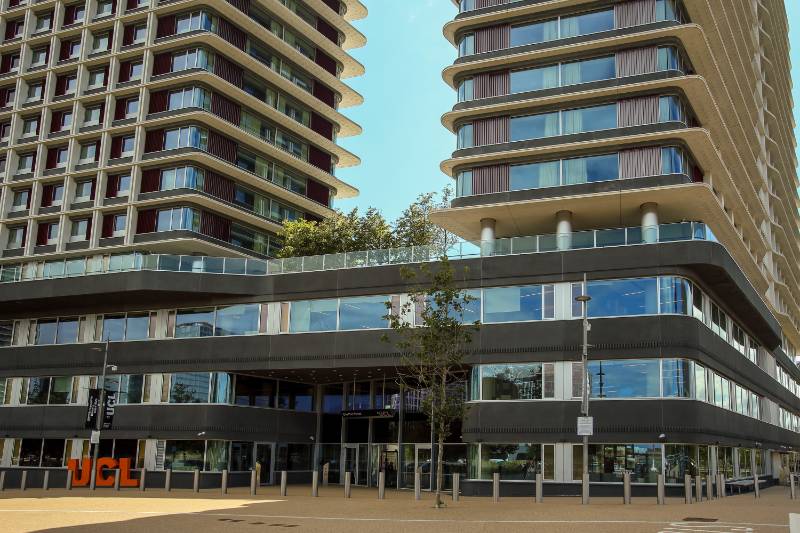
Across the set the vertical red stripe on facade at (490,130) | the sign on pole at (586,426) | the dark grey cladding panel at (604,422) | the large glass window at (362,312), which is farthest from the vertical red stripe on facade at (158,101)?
the sign on pole at (586,426)

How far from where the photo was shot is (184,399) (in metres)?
47.9

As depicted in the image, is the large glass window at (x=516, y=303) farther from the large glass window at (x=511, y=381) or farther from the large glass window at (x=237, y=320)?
the large glass window at (x=237, y=320)

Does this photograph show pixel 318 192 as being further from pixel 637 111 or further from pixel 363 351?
pixel 637 111

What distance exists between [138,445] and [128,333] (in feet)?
22.9

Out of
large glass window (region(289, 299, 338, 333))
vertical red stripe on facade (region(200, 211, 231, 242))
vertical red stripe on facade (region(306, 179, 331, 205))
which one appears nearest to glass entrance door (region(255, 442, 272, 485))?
large glass window (region(289, 299, 338, 333))

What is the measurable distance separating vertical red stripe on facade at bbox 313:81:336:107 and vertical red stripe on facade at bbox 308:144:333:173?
14.3 ft

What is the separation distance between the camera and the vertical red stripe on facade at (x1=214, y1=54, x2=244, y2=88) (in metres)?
60.6

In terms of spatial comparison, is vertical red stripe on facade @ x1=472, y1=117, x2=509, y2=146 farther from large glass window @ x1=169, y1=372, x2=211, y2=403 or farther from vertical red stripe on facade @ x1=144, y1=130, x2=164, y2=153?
vertical red stripe on facade @ x1=144, y1=130, x2=164, y2=153

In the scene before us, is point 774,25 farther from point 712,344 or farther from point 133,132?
point 133,132

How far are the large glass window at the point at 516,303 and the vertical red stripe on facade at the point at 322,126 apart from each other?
1349 inches

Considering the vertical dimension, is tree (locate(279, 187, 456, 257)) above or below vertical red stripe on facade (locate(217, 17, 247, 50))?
below

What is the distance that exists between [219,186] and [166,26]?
12.8 meters

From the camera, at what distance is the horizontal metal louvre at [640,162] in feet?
150

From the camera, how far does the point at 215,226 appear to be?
59656 millimetres
